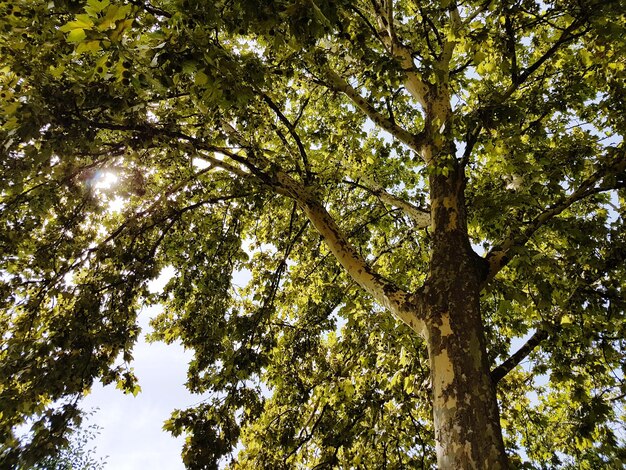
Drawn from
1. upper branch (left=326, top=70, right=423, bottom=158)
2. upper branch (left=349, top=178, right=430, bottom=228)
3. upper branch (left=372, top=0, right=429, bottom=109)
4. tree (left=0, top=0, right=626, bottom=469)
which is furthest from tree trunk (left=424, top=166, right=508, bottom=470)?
upper branch (left=372, top=0, right=429, bottom=109)

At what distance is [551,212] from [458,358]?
1.83 meters

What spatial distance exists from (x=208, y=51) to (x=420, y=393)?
4.92 metres

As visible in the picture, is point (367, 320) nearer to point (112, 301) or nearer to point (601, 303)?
point (601, 303)

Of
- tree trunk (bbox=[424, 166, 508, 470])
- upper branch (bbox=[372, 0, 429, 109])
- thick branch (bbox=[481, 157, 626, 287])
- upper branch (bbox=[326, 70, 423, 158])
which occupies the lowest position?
tree trunk (bbox=[424, 166, 508, 470])

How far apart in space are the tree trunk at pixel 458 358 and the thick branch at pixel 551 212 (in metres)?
0.23

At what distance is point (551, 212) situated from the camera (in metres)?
3.91

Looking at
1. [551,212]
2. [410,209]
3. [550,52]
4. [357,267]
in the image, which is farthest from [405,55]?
[357,267]

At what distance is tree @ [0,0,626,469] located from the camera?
3012 mm

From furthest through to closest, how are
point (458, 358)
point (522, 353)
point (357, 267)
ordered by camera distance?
1. point (357, 267)
2. point (522, 353)
3. point (458, 358)

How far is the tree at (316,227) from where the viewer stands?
301 cm

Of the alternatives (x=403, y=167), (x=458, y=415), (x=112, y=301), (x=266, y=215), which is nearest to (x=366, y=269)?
(x=458, y=415)

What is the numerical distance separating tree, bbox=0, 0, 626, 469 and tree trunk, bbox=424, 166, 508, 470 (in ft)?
0.06

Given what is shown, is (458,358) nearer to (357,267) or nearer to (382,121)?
(357,267)

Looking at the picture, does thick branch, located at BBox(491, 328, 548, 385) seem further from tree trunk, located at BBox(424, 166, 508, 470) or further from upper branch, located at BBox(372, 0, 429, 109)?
upper branch, located at BBox(372, 0, 429, 109)
